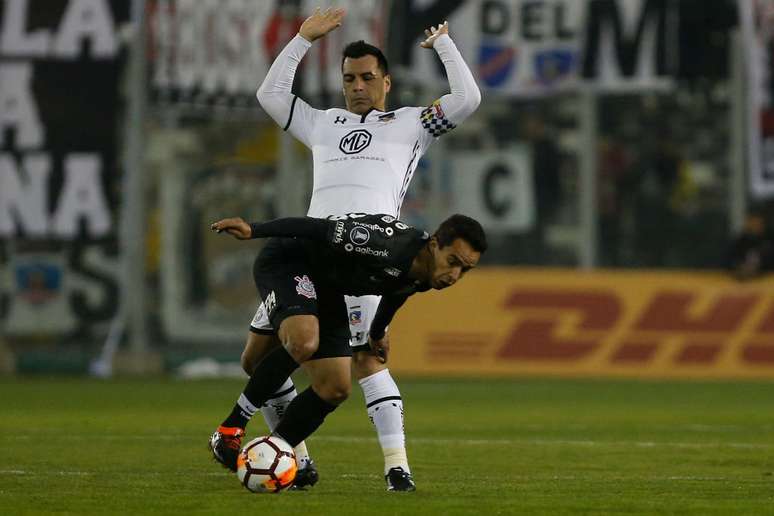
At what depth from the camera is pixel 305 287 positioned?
8578 millimetres

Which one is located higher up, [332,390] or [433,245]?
[433,245]

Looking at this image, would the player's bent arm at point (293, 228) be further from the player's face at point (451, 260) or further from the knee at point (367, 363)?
the knee at point (367, 363)

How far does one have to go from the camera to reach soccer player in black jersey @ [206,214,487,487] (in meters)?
8.18

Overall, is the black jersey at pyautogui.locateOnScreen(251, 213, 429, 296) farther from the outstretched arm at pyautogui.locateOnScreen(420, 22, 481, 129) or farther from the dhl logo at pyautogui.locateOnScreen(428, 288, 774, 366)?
the dhl logo at pyautogui.locateOnScreen(428, 288, 774, 366)

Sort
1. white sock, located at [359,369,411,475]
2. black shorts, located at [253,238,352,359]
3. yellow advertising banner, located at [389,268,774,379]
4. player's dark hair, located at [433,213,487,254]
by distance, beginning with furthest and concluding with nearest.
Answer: yellow advertising banner, located at [389,268,774,379], white sock, located at [359,369,411,475], black shorts, located at [253,238,352,359], player's dark hair, located at [433,213,487,254]

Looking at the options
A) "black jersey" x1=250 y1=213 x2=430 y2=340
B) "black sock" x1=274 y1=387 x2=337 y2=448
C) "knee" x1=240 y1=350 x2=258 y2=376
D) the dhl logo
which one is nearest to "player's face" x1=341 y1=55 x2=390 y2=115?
A: "black jersey" x1=250 y1=213 x2=430 y2=340

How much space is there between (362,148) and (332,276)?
84cm

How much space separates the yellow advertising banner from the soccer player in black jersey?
1167cm

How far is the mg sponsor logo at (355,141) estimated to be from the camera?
910 centimetres

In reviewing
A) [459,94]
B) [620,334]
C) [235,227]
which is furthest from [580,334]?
[235,227]

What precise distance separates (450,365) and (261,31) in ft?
15.3

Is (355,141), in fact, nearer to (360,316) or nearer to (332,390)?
(360,316)

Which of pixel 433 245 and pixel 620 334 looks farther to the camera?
pixel 620 334

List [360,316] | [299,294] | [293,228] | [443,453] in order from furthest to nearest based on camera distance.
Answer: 1. [443,453]
2. [360,316]
3. [299,294]
4. [293,228]
